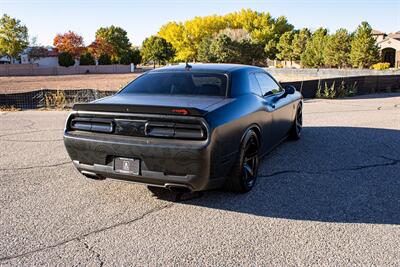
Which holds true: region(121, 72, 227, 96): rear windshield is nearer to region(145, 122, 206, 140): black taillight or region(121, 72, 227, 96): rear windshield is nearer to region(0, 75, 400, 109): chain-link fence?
region(145, 122, 206, 140): black taillight

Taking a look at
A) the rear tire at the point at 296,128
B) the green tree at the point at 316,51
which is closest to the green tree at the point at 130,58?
the green tree at the point at 316,51

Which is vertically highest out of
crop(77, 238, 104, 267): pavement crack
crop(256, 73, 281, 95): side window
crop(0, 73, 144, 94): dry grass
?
crop(256, 73, 281, 95): side window

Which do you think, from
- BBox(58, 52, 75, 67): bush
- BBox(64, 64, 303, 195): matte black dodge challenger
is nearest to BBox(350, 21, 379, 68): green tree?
BBox(64, 64, 303, 195): matte black dodge challenger

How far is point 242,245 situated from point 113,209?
146 centimetres

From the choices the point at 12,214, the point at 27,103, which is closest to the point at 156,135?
the point at 12,214

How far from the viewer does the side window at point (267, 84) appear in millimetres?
5296

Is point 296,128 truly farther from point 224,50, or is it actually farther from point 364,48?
point 224,50

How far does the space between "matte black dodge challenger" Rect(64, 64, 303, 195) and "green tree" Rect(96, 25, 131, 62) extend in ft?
285

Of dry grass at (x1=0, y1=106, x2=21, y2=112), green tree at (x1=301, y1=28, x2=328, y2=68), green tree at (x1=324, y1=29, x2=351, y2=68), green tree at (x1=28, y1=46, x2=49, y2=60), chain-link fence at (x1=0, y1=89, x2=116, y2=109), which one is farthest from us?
green tree at (x1=28, y1=46, x2=49, y2=60)

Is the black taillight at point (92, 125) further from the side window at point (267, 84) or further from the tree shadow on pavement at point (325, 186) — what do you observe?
the side window at point (267, 84)

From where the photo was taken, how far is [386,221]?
361 cm

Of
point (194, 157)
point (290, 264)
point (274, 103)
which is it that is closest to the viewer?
point (290, 264)

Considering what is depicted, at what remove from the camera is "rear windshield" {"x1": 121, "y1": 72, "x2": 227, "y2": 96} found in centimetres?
448

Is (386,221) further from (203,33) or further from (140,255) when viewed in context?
(203,33)
